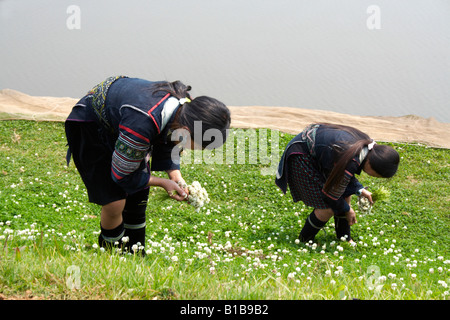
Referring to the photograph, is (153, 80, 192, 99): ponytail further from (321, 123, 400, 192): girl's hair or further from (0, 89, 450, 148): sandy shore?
(0, 89, 450, 148): sandy shore

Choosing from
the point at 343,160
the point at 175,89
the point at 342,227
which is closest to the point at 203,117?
the point at 175,89

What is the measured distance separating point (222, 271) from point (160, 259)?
0.56m

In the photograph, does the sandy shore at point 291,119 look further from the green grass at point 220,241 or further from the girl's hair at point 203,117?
the girl's hair at point 203,117

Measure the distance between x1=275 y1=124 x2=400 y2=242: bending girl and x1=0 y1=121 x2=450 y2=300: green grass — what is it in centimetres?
45

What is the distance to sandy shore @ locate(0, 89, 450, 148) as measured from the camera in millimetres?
9855

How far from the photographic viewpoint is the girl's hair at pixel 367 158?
14.8ft

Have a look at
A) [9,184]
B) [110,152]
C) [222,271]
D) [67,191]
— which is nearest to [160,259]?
[222,271]

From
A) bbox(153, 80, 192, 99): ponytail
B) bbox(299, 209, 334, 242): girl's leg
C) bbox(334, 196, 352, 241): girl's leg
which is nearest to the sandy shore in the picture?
bbox(334, 196, 352, 241): girl's leg

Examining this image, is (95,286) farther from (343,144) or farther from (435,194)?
(435,194)

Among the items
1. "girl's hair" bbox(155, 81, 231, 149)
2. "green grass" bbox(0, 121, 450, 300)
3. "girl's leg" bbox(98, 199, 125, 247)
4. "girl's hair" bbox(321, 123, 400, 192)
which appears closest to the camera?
"green grass" bbox(0, 121, 450, 300)

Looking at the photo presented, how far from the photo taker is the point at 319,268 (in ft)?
15.0

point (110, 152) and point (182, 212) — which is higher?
point (110, 152)

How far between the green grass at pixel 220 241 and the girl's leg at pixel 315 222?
0.17 meters

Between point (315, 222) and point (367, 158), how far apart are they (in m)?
1.04
